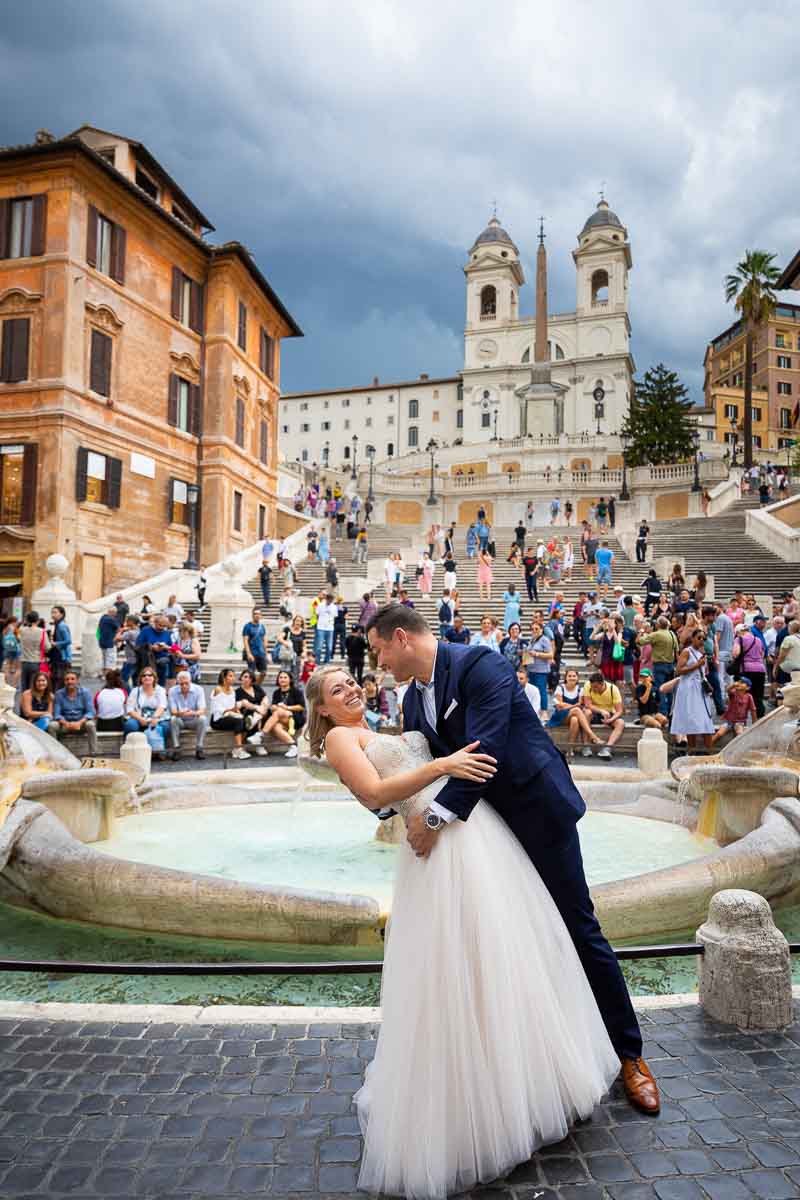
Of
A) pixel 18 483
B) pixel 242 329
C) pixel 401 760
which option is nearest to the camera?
pixel 401 760

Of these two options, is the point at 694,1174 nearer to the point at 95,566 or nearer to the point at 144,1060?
the point at 144,1060

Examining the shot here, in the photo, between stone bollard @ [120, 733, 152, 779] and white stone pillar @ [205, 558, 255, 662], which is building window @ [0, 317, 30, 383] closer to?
white stone pillar @ [205, 558, 255, 662]

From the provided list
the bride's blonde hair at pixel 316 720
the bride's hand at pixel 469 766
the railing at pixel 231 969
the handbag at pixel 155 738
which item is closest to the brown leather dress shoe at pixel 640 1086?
the railing at pixel 231 969

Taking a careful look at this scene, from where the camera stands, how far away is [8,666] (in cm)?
1617

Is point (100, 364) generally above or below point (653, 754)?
above

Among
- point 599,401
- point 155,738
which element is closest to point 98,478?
point 155,738

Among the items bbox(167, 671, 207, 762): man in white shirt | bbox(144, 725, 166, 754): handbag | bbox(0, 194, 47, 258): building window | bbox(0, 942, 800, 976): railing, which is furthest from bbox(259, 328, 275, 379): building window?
bbox(0, 942, 800, 976): railing

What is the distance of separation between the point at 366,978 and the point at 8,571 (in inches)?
956

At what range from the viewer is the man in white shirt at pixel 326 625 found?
18172 mm

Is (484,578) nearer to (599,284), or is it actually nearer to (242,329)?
(242,329)

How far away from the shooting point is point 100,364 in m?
27.4

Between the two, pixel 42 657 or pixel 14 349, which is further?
pixel 14 349

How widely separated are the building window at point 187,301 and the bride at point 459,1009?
1247 inches

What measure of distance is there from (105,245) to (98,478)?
780 cm
